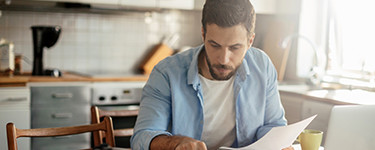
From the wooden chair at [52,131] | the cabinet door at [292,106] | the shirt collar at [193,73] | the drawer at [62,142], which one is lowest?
the drawer at [62,142]

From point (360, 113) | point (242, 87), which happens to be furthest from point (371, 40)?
point (242, 87)

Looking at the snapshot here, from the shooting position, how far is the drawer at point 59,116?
279 cm

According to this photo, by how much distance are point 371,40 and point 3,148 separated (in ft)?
8.37

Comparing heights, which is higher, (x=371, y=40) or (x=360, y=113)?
(x=371, y=40)

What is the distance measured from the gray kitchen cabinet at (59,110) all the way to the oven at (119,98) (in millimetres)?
79

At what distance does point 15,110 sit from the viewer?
2676mm

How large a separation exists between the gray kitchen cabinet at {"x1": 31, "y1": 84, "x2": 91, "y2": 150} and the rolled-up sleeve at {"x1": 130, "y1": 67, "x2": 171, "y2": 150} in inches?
66.5

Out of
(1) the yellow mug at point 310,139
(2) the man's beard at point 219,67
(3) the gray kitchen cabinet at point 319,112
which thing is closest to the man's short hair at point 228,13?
(2) the man's beard at point 219,67

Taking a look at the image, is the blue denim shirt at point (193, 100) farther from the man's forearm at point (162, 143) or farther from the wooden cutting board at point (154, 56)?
the wooden cutting board at point (154, 56)

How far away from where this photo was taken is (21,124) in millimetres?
2695

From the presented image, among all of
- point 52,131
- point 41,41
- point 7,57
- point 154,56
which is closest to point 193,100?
point 52,131

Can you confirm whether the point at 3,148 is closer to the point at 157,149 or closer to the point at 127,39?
the point at 127,39

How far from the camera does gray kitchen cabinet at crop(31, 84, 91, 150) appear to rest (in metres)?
2.78

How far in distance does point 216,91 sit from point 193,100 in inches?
4.1
